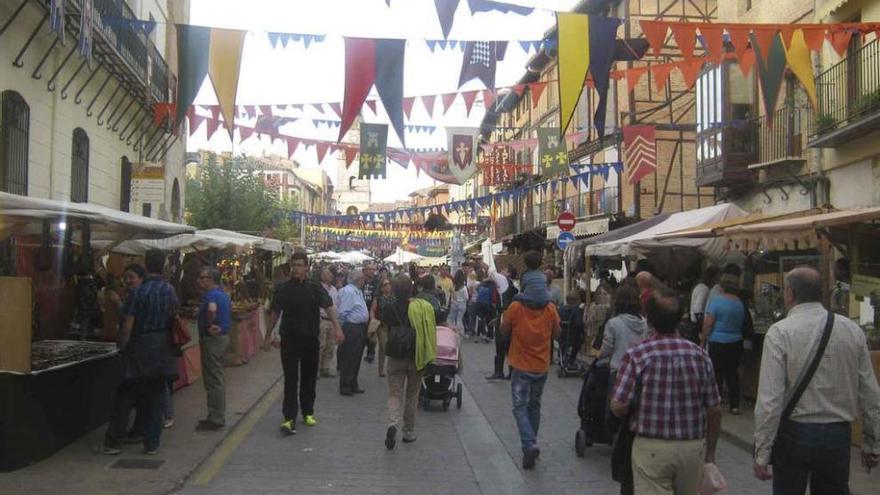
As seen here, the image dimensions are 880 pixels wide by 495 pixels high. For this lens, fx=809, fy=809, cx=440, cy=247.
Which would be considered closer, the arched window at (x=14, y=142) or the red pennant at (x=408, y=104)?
the arched window at (x=14, y=142)

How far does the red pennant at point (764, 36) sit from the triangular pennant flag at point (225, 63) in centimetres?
659

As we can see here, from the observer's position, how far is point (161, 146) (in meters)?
20.7

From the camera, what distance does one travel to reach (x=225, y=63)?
414 inches

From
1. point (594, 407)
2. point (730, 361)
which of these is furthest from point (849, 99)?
point (594, 407)

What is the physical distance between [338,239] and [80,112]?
45.7 meters

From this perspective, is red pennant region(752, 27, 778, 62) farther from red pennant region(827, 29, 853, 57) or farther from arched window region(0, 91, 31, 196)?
arched window region(0, 91, 31, 196)

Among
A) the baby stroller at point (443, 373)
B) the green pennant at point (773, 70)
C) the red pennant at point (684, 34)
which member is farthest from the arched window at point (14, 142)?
the green pennant at point (773, 70)

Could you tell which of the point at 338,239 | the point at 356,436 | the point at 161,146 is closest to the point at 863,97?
the point at 356,436

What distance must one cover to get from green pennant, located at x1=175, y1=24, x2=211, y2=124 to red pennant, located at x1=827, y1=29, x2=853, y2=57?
Answer: 814 cm

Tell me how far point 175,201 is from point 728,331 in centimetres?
1859

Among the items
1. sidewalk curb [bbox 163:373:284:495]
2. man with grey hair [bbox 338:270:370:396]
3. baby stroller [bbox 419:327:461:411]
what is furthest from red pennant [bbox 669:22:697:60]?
sidewalk curb [bbox 163:373:284:495]

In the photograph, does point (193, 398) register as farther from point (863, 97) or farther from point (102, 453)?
point (863, 97)

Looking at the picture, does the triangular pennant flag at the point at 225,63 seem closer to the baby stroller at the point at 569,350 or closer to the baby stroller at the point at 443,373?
the baby stroller at the point at 443,373

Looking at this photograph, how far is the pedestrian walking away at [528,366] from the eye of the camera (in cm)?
734
